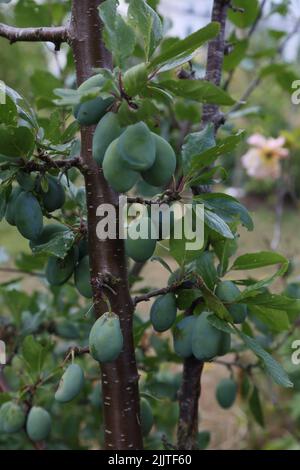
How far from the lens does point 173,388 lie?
1032 mm

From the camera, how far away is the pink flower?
6.21 ft

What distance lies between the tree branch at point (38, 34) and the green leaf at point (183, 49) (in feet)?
0.54

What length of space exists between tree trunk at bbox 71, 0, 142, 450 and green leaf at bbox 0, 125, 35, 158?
77 mm

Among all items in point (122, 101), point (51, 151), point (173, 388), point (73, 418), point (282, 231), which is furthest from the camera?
point (282, 231)

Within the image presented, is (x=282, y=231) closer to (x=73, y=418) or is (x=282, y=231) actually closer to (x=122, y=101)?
(x=73, y=418)

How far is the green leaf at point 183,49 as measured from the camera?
1.57 feet

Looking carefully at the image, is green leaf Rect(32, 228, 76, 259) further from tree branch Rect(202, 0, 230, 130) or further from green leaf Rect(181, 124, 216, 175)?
tree branch Rect(202, 0, 230, 130)

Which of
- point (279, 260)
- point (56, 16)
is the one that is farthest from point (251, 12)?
point (279, 260)

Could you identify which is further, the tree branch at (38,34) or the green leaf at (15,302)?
the green leaf at (15,302)

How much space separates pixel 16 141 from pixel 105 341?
0.70 ft

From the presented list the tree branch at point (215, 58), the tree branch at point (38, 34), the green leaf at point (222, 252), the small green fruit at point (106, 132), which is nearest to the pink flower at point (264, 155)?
the tree branch at point (215, 58)

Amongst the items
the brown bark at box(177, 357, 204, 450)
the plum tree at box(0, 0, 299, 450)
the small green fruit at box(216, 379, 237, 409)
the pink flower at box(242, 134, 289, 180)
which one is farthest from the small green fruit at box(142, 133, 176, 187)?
the pink flower at box(242, 134, 289, 180)

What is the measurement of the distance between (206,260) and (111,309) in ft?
0.42

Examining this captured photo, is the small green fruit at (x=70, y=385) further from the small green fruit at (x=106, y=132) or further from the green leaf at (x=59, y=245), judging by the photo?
the small green fruit at (x=106, y=132)
